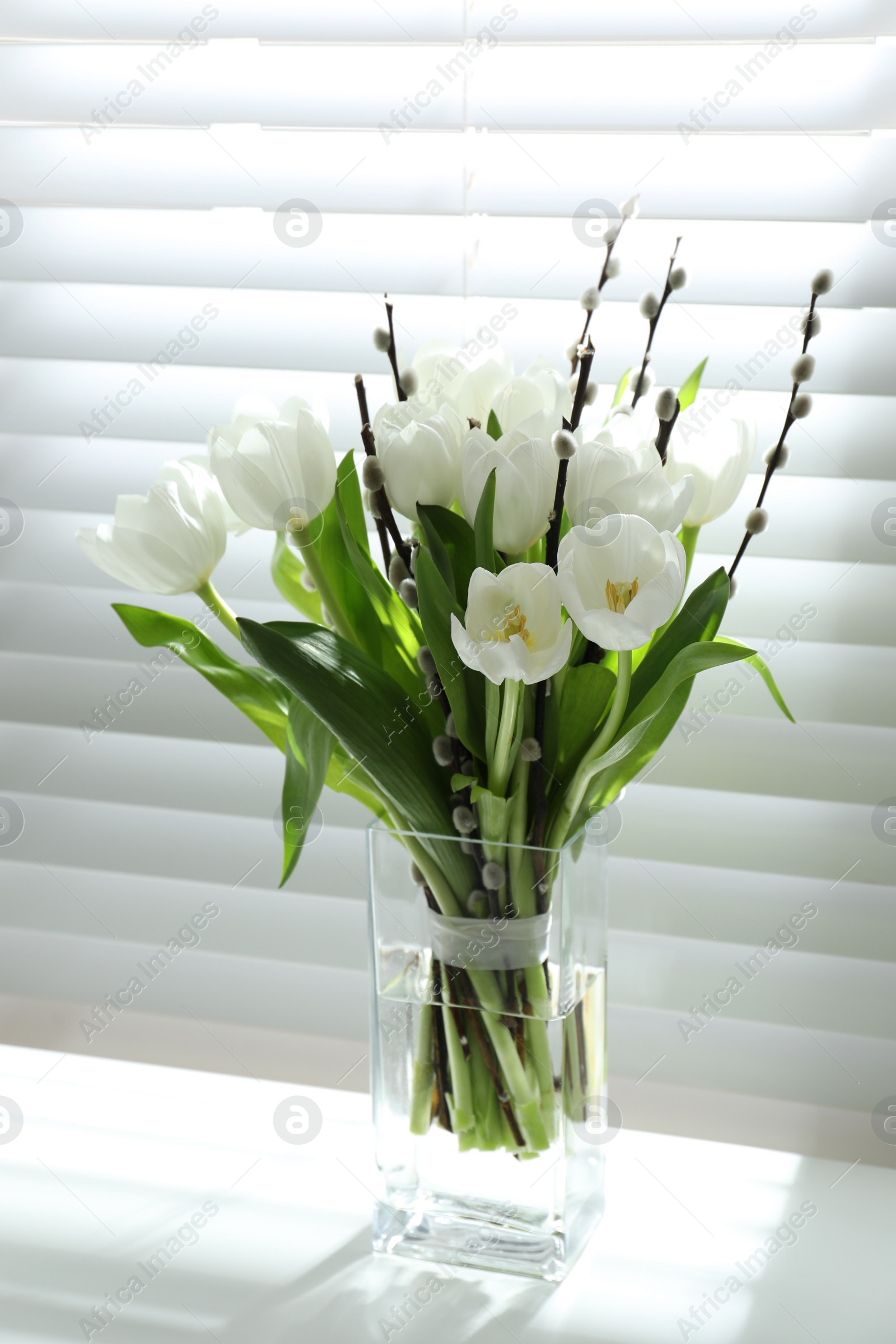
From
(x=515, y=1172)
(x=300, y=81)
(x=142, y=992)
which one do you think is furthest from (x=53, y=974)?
(x=300, y=81)

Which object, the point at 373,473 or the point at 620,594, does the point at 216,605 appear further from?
the point at 620,594

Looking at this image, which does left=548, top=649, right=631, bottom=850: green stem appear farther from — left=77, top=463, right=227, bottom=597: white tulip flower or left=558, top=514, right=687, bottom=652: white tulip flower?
left=77, top=463, right=227, bottom=597: white tulip flower

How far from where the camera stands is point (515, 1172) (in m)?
0.71

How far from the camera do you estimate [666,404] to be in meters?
0.59

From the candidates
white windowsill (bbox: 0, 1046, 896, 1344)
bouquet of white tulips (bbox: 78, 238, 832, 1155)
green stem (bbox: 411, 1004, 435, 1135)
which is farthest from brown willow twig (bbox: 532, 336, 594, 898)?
white windowsill (bbox: 0, 1046, 896, 1344)

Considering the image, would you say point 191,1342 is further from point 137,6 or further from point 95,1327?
point 137,6

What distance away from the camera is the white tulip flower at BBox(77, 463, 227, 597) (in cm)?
66

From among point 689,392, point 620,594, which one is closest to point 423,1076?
point 620,594

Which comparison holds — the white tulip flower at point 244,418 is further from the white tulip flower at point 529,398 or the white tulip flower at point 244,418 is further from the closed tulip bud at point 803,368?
the closed tulip bud at point 803,368

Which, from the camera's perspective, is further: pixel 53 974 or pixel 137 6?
pixel 53 974

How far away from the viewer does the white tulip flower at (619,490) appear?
1.86 ft

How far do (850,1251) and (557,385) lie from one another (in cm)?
57

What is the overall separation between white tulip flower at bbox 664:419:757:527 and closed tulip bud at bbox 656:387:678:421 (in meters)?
0.07

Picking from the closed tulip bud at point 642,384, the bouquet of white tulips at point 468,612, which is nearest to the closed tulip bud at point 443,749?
the bouquet of white tulips at point 468,612
